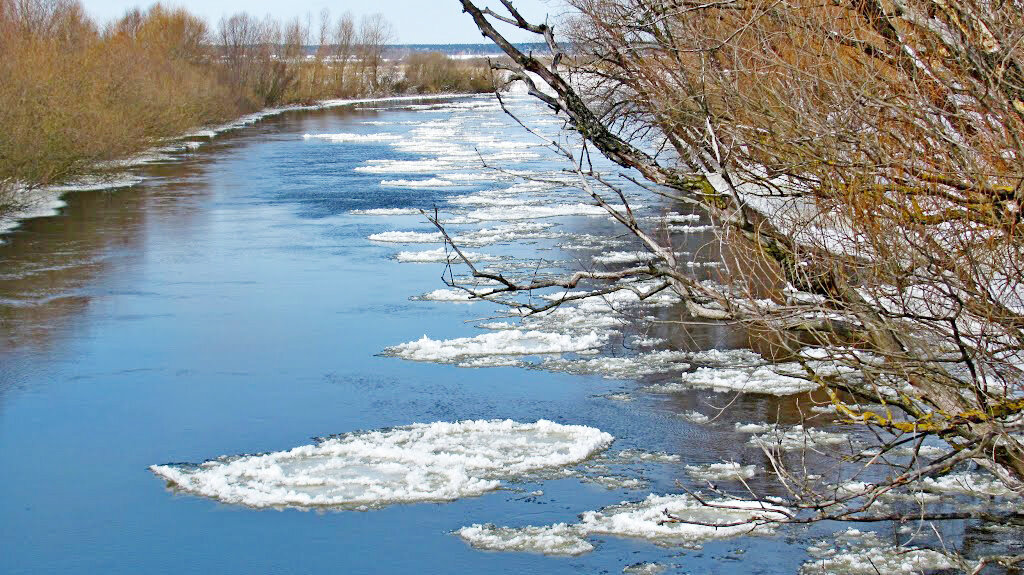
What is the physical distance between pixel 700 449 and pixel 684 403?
1256 millimetres

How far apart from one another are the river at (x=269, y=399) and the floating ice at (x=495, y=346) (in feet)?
0.76

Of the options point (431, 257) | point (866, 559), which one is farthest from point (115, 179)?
point (866, 559)

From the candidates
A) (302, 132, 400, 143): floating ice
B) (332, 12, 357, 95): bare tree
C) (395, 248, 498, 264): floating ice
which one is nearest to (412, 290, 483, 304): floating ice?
(395, 248, 498, 264): floating ice

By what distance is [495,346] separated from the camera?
510 inches

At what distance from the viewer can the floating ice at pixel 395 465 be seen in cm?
869

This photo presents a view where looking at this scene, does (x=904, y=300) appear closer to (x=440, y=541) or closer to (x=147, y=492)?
(x=440, y=541)

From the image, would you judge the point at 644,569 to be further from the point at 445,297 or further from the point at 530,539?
the point at 445,297

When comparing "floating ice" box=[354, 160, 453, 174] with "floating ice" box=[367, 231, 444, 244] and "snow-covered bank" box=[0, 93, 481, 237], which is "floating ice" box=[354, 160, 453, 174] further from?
"floating ice" box=[367, 231, 444, 244]

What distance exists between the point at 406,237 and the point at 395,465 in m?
12.0

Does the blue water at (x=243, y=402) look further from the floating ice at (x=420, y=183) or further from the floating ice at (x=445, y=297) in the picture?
the floating ice at (x=420, y=183)

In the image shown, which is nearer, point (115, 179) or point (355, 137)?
point (115, 179)

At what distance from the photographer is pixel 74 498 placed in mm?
8766

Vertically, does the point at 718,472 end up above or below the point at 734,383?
below

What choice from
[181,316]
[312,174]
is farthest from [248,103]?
[181,316]
